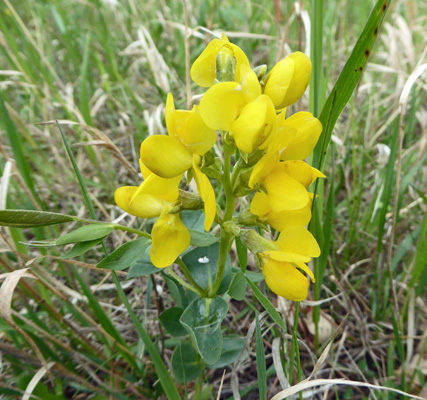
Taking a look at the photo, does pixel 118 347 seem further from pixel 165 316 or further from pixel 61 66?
pixel 61 66

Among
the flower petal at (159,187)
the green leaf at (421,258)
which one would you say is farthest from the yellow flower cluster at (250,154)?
the green leaf at (421,258)

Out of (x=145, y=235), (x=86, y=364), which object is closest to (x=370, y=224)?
(x=145, y=235)

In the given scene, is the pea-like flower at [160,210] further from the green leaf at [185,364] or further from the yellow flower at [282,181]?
the green leaf at [185,364]

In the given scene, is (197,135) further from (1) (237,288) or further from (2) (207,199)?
(1) (237,288)

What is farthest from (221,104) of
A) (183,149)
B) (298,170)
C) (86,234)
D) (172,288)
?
(172,288)

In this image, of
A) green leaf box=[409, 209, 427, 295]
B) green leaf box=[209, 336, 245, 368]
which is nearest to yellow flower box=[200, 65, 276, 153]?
green leaf box=[209, 336, 245, 368]

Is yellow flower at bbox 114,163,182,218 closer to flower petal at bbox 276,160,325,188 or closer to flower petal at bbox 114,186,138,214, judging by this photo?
flower petal at bbox 114,186,138,214
